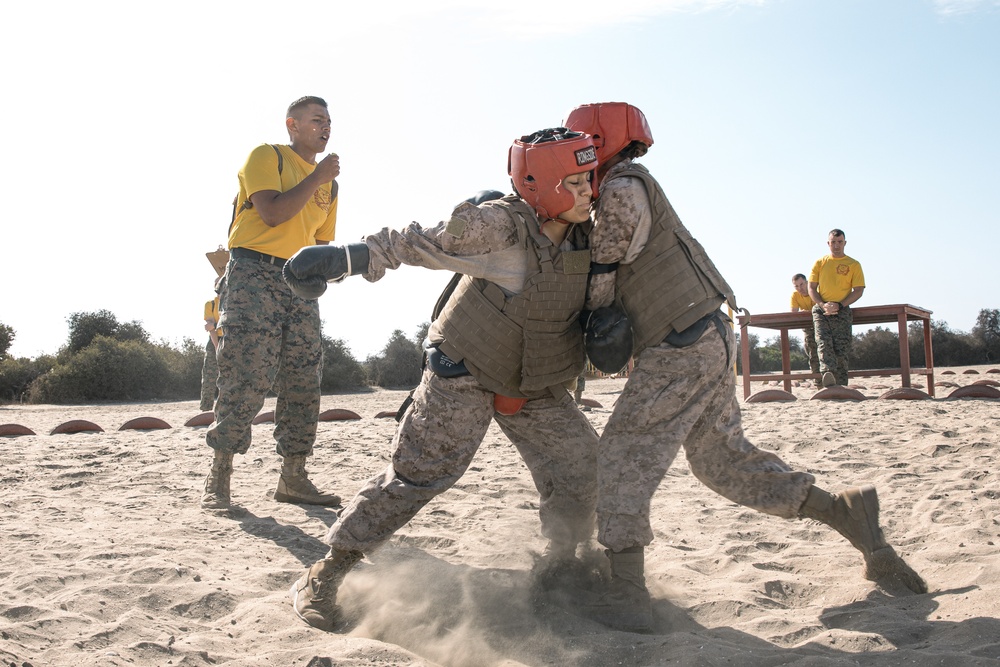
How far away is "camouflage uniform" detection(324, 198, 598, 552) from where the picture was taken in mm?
3115

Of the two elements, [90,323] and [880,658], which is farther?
[90,323]

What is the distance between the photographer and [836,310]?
465 inches

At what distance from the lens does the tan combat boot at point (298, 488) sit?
5207 millimetres

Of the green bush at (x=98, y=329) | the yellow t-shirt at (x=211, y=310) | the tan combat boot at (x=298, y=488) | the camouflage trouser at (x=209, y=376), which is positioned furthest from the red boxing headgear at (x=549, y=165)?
the green bush at (x=98, y=329)

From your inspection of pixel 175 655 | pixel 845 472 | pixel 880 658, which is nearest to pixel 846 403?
pixel 845 472

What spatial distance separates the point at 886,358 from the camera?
27.2 meters

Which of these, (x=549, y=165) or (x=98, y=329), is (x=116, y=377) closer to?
(x=98, y=329)

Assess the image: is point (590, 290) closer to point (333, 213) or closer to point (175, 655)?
point (175, 655)

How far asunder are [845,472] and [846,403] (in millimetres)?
3975

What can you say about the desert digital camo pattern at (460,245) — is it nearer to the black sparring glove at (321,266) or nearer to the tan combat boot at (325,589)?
the black sparring glove at (321,266)

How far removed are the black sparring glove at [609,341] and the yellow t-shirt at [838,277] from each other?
9604mm

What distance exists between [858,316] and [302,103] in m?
9.52

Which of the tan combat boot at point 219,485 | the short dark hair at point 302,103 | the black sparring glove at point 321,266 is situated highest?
the short dark hair at point 302,103

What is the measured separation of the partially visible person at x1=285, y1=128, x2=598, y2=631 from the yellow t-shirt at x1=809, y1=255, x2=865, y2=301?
31.2 ft
